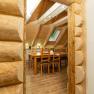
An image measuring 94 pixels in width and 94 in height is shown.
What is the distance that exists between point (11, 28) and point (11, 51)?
233mm

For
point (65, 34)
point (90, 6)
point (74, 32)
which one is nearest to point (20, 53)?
point (74, 32)

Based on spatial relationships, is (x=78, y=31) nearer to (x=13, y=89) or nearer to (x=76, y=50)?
(x=76, y=50)

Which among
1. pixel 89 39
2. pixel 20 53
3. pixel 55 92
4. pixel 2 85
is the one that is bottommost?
pixel 55 92

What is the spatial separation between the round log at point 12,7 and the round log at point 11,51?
1.02 feet

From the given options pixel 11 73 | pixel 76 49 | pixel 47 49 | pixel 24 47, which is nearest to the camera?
pixel 11 73

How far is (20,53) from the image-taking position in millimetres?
1387

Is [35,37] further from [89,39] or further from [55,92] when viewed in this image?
[89,39]

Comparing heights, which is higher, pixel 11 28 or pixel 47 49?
pixel 11 28

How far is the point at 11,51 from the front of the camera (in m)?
1.31

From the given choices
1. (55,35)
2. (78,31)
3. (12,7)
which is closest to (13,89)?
(12,7)

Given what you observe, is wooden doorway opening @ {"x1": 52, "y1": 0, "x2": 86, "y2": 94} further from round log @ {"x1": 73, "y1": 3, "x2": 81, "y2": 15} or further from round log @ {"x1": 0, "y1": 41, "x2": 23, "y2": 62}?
round log @ {"x1": 0, "y1": 41, "x2": 23, "y2": 62}

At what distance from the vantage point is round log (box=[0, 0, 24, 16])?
1.25 m

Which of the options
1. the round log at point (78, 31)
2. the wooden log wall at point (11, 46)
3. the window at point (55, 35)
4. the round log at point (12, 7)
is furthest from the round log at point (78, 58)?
the window at point (55, 35)

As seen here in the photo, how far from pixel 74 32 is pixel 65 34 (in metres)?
5.49
